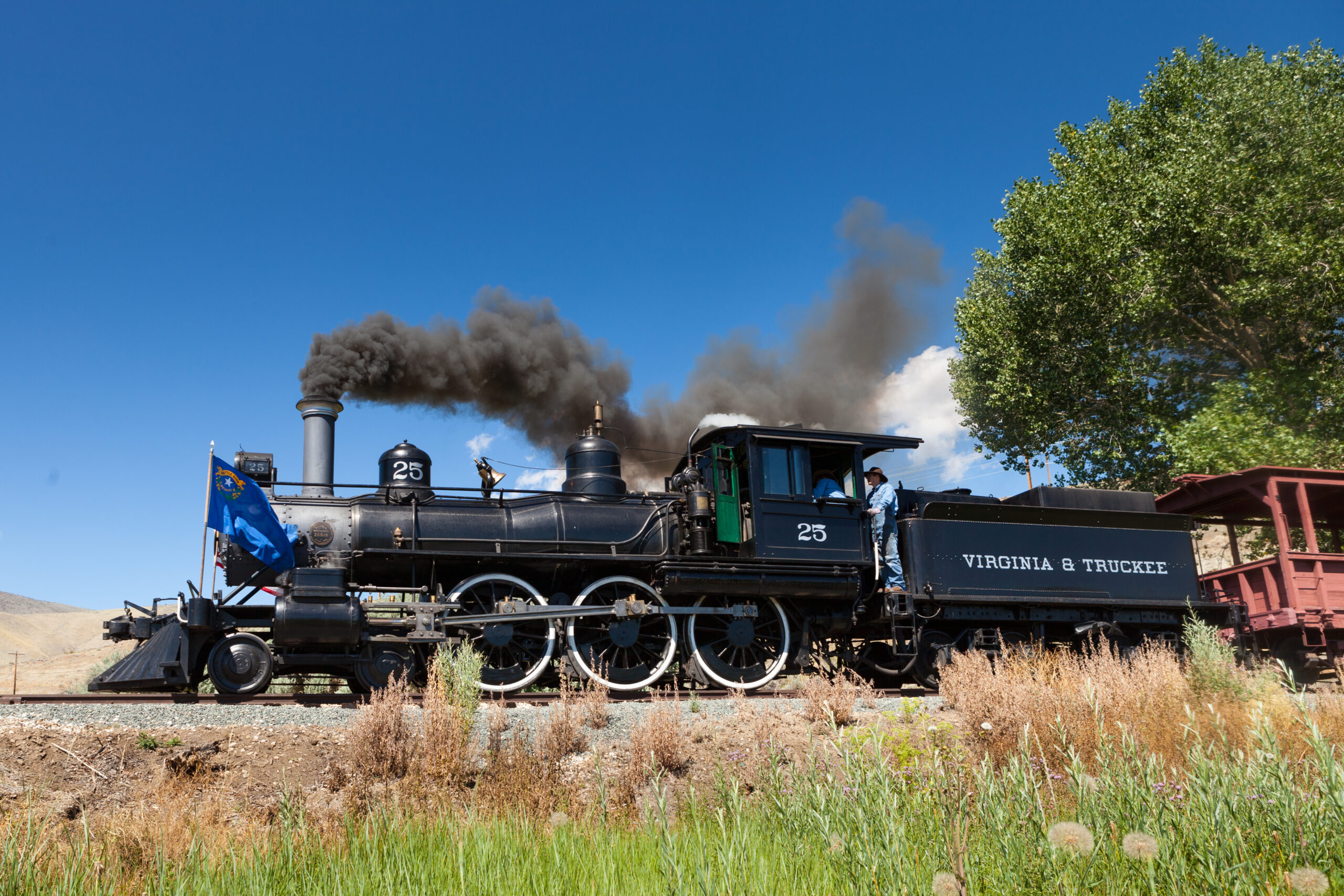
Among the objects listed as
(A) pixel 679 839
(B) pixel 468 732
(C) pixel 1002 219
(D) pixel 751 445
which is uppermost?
(C) pixel 1002 219

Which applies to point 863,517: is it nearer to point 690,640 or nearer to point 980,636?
point 980,636

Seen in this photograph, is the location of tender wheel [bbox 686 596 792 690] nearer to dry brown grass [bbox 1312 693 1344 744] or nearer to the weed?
the weed

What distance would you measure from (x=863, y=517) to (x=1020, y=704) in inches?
139

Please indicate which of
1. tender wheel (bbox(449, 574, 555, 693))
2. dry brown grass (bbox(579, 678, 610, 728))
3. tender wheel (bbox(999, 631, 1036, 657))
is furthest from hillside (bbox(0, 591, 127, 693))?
tender wheel (bbox(999, 631, 1036, 657))

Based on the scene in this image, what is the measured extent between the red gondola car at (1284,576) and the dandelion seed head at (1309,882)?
1125 cm

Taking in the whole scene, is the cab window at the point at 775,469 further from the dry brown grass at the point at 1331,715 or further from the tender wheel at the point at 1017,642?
the dry brown grass at the point at 1331,715

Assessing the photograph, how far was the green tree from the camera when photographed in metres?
17.5

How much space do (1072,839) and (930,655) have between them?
821 cm

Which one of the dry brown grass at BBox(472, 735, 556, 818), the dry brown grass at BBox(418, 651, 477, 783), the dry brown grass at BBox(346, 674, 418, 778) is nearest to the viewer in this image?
the dry brown grass at BBox(472, 735, 556, 818)

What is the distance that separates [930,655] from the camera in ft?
32.9

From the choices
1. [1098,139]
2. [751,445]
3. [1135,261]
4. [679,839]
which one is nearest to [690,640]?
[751,445]

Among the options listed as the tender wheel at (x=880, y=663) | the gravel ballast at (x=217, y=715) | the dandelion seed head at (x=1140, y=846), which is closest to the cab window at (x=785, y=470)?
the tender wheel at (x=880, y=663)

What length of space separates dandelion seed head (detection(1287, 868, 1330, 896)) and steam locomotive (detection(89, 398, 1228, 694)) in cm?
652

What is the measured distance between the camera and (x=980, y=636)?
9906mm
